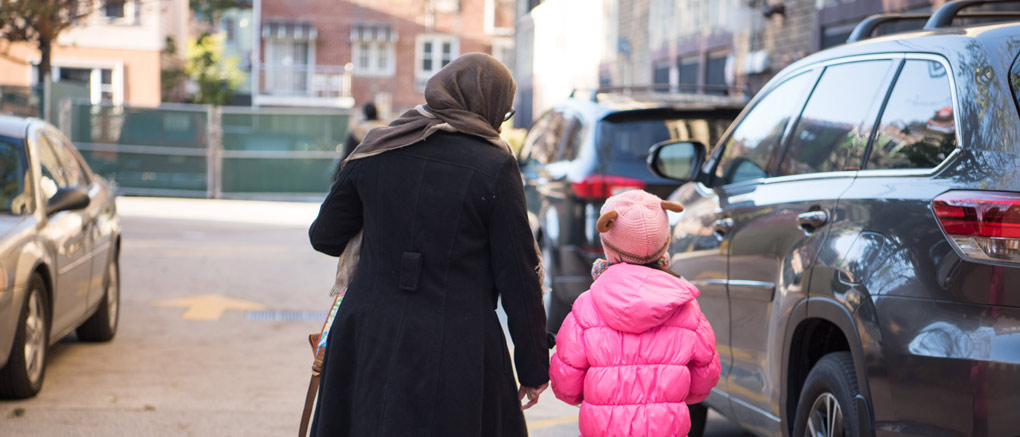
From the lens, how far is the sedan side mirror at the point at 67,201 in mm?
7141

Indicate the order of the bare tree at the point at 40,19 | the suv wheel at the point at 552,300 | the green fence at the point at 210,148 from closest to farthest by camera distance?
the suv wheel at the point at 552,300 < the bare tree at the point at 40,19 < the green fence at the point at 210,148

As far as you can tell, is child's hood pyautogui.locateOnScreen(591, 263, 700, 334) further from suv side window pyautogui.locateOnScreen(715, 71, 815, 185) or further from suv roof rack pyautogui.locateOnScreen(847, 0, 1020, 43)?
suv side window pyautogui.locateOnScreen(715, 71, 815, 185)

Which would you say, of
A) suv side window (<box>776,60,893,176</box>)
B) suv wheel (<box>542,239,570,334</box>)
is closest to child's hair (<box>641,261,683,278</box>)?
suv side window (<box>776,60,893,176</box>)

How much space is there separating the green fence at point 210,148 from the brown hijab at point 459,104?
21.7 meters

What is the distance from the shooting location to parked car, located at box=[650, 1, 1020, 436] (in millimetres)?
3396

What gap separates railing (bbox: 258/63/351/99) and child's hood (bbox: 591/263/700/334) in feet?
142

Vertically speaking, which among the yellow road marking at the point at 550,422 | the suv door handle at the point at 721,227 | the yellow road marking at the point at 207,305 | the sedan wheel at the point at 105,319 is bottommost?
the yellow road marking at the point at 207,305

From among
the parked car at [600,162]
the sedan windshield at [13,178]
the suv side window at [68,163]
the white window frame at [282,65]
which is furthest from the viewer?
the white window frame at [282,65]

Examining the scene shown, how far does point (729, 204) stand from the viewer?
5.30m

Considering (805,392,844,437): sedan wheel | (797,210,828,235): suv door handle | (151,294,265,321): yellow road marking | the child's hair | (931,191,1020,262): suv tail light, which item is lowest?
(151,294,265,321): yellow road marking

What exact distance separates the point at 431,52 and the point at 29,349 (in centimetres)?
4144

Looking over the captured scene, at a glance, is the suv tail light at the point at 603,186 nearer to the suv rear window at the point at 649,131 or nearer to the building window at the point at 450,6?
A: the suv rear window at the point at 649,131

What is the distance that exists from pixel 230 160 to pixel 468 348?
22.1 metres

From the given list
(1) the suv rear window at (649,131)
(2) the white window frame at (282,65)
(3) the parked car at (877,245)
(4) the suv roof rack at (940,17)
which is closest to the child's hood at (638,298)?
(3) the parked car at (877,245)
